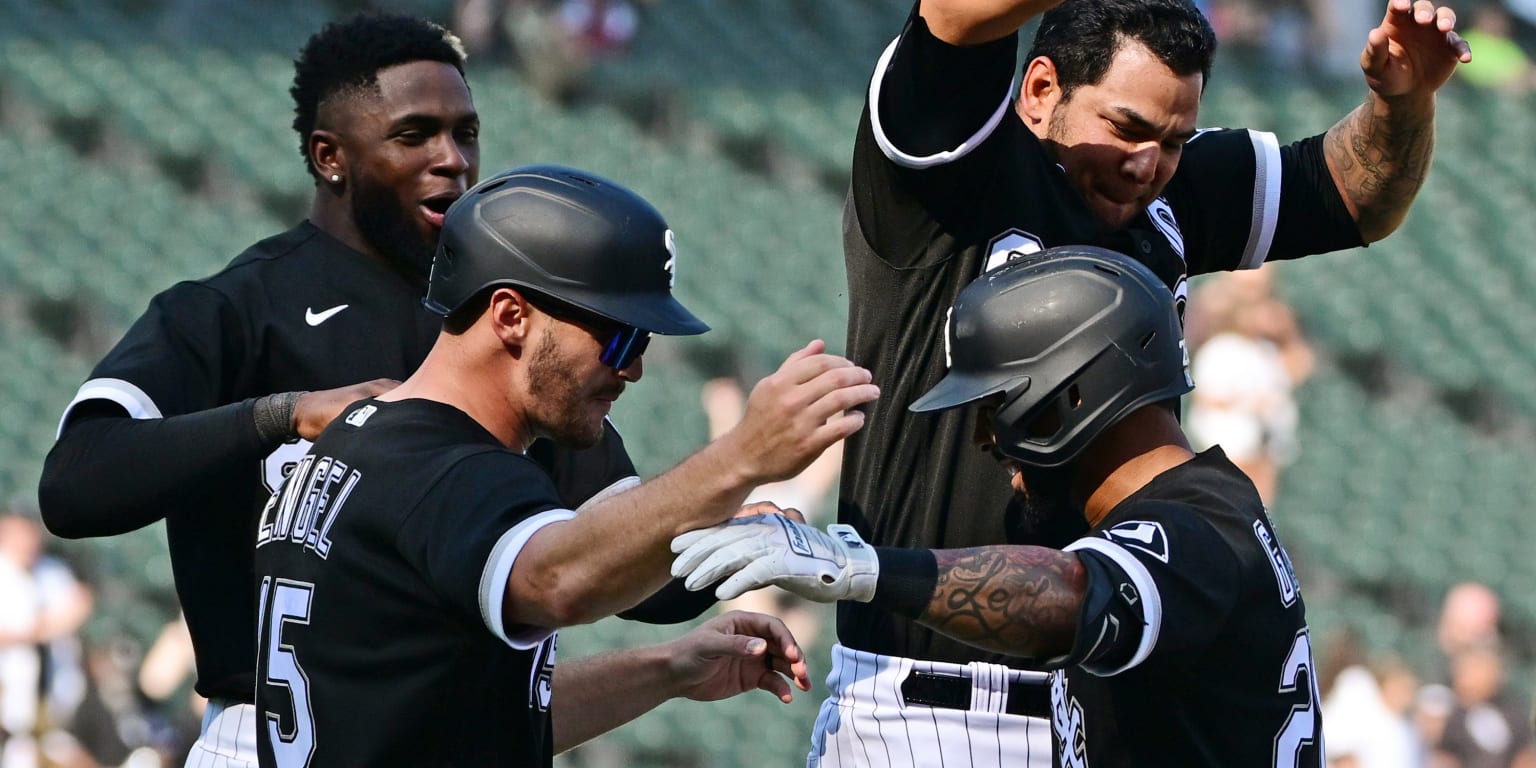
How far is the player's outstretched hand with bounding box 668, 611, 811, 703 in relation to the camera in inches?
155

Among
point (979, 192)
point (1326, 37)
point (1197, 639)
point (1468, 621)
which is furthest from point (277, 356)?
point (1326, 37)

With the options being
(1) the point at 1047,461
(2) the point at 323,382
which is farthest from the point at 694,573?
(2) the point at 323,382

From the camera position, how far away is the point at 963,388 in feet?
10.5

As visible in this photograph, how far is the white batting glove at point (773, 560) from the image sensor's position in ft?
8.51

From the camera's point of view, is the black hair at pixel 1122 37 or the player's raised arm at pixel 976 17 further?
the black hair at pixel 1122 37

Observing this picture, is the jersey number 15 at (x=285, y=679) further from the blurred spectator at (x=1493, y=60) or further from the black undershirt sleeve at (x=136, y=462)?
the blurred spectator at (x=1493, y=60)

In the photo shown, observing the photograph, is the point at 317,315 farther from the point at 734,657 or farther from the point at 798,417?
the point at 798,417

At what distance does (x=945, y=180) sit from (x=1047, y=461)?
65 cm

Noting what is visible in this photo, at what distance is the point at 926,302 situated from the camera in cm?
366

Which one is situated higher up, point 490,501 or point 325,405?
point 325,405

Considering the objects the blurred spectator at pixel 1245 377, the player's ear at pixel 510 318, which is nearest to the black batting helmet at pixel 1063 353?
the player's ear at pixel 510 318

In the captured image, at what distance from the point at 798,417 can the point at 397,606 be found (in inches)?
31.6

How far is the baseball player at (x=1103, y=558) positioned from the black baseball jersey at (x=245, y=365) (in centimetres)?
132

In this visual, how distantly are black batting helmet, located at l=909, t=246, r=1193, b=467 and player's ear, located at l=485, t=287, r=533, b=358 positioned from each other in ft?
2.22
